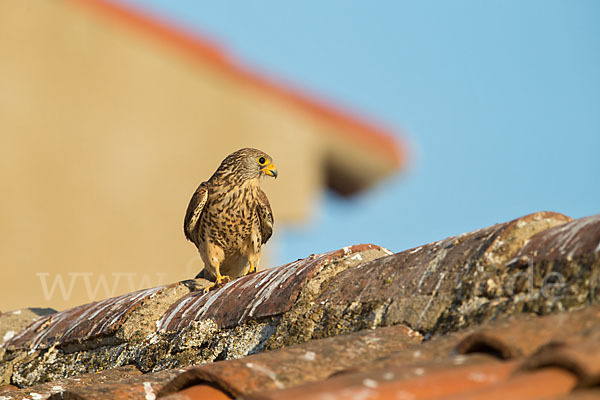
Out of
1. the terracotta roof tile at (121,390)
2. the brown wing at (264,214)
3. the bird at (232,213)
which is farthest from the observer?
the brown wing at (264,214)

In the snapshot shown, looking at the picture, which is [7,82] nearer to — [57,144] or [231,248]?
[57,144]

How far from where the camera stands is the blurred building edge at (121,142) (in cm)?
1041

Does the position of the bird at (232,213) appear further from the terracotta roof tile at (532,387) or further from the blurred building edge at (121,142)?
the blurred building edge at (121,142)

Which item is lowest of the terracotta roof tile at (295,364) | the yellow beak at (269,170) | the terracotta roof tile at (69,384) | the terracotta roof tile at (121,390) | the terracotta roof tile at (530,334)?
the terracotta roof tile at (69,384)

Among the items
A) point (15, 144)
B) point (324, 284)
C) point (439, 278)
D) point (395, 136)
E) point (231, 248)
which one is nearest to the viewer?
point (439, 278)

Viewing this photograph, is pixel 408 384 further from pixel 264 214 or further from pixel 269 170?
pixel 269 170

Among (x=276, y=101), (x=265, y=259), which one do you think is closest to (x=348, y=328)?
(x=265, y=259)

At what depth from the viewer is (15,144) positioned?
10.4 m

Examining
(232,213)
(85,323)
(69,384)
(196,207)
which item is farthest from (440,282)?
(196,207)

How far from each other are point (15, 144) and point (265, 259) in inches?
138

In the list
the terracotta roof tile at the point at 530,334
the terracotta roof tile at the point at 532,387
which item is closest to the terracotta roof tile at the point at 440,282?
the terracotta roof tile at the point at 530,334

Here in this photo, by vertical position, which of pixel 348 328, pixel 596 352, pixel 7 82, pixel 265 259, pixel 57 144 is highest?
pixel 7 82

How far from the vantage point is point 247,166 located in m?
5.30

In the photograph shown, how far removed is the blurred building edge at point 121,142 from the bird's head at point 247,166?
5.19m
